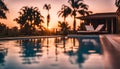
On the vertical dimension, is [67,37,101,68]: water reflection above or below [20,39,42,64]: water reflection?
below

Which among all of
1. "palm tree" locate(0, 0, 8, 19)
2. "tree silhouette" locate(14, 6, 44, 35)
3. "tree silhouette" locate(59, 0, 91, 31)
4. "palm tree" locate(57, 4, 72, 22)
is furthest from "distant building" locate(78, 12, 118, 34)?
"palm tree" locate(0, 0, 8, 19)

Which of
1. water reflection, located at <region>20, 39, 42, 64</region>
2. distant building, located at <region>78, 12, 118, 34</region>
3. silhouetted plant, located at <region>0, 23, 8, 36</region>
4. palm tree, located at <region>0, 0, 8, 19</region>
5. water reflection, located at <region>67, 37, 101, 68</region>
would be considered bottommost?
water reflection, located at <region>67, 37, 101, 68</region>

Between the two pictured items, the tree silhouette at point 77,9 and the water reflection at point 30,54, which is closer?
the water reflection at point 30,54

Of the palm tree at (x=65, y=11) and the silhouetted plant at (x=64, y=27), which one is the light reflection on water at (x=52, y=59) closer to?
the silhouetted plant at (x=64, y=27)

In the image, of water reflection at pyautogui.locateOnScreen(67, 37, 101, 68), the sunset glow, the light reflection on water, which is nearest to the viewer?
the light reflection on water

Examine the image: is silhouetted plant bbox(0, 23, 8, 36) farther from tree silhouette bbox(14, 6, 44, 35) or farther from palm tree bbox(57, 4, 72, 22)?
palm tree bbox(57, 4, 72, 22)

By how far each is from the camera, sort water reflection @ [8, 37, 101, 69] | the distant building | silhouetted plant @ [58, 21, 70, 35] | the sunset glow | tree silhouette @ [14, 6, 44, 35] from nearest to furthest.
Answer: water reflection @ [8, 37, 101, 69], the distant building, the sunset glow, silhouetted plant @ [58, 21, 70, 35], tree silhouette @ [14, 6, 44, 35]

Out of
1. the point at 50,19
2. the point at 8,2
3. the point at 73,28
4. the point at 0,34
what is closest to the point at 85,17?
the point at 73,28

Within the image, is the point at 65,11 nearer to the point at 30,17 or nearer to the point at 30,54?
the point at 30,17

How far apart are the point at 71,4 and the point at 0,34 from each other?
44.2ft

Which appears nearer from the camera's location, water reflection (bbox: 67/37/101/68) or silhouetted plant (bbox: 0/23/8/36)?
water reflection (bbox: 67/37/101/68)

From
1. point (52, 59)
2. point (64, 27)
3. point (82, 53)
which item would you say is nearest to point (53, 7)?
point (64, 27)

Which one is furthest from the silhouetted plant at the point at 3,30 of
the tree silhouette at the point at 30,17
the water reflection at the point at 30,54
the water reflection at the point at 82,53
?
the water reflection at the point at 82,53

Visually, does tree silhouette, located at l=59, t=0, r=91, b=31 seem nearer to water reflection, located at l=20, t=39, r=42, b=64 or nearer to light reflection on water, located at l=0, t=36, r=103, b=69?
water reflection, located at l=20, t=39, r=42, b=64
